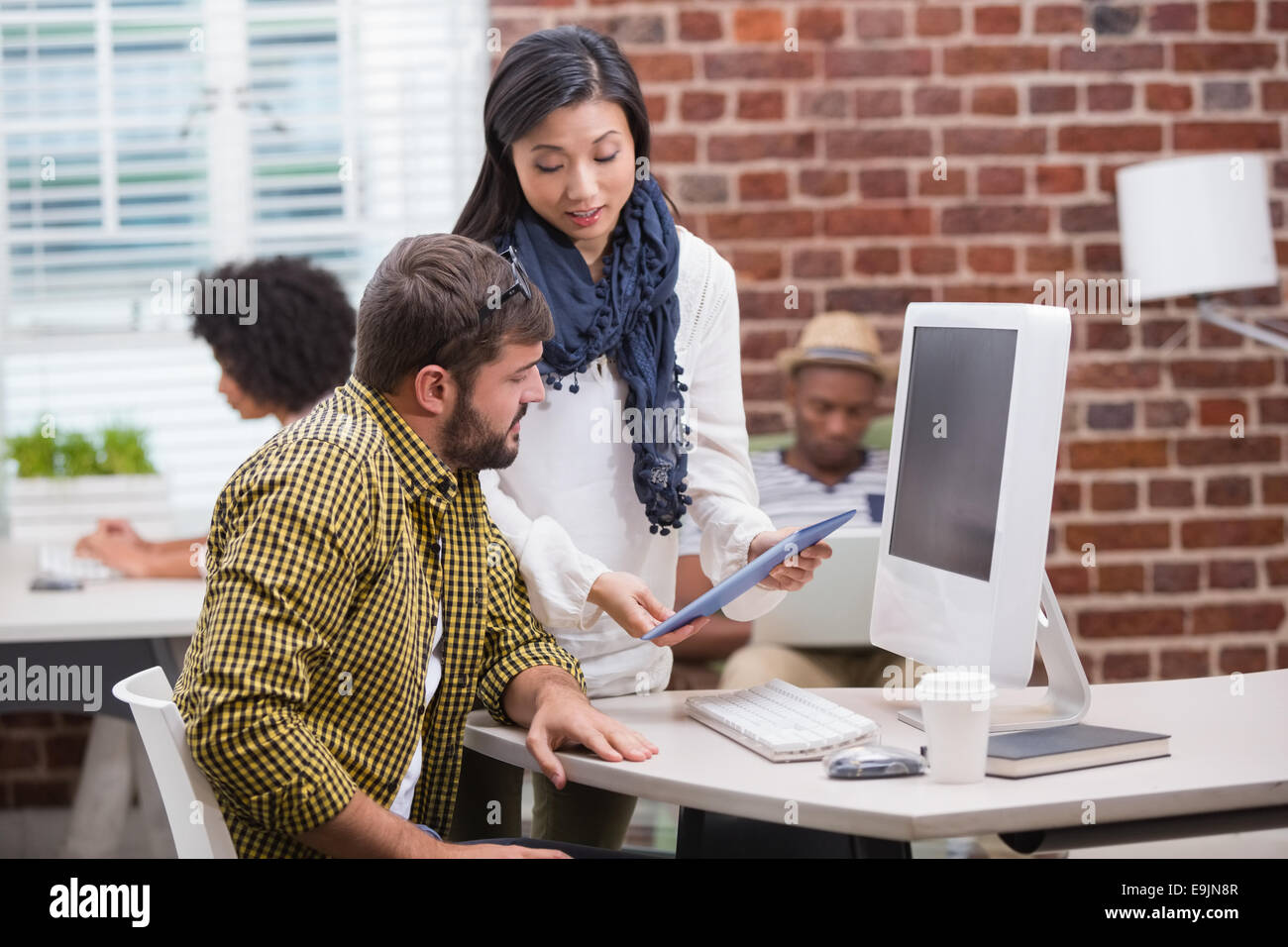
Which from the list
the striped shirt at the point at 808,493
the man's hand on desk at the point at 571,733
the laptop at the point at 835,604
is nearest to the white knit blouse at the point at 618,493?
the man's hand on desk at the point at 571,733

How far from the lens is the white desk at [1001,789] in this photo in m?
1.09

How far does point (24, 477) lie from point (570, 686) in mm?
2063

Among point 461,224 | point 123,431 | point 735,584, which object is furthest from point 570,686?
point 123,431

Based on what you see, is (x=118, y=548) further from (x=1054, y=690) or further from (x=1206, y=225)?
(x=1206, y=225)

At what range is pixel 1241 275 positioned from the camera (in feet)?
9.36

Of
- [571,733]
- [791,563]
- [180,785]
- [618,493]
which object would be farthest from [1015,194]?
[180,785]

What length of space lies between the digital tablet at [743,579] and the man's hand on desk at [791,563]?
6 centimetres

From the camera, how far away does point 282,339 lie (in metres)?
2.67

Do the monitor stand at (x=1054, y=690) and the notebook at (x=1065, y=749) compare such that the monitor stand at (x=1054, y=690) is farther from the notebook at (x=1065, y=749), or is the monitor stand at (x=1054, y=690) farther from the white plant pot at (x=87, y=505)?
the white plant pot at (x=87, y=505)

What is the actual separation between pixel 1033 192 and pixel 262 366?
195 centimetres

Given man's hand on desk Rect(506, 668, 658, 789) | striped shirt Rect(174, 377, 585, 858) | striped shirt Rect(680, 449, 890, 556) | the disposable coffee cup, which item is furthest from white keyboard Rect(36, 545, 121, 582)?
the disposable coffee cup

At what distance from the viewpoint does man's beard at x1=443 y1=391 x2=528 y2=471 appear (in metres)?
1.37

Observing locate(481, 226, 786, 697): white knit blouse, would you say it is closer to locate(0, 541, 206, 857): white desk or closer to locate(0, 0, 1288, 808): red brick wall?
locate(0, 541, 206, 857): white desk

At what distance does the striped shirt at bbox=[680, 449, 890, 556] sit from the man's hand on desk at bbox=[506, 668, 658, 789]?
1.43 metres
